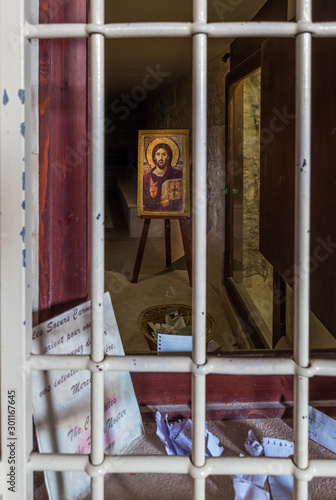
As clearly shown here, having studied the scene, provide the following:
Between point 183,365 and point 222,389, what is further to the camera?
point 222,389

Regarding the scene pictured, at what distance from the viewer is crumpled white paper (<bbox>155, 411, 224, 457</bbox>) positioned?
0.76 metres

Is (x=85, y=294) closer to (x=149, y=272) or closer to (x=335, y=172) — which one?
(x=335, y=172)

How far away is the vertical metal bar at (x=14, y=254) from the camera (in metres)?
0.50

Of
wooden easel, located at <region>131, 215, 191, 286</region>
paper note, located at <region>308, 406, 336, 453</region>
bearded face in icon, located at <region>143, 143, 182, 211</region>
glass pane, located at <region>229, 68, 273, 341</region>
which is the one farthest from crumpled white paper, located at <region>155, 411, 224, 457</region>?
bearded face in icon, located at <region>143, 143, 182, 211</region>

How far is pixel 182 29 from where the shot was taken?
504mm

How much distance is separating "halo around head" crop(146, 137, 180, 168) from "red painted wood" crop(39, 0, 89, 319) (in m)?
2.58

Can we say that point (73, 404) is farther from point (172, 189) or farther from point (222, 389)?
point (172, 189)

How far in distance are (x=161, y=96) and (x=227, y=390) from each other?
17.0 ft

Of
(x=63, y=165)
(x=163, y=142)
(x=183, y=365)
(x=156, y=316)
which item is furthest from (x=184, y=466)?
(x=163, y=142)

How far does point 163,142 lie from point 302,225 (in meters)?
3.00

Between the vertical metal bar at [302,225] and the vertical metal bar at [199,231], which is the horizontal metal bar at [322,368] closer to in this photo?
the vertical metal bar at [302,225]

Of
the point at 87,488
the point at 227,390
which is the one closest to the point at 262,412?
the point at 227,390

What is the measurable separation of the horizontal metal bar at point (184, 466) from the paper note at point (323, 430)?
293 millimetres

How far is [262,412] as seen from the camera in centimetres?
91
